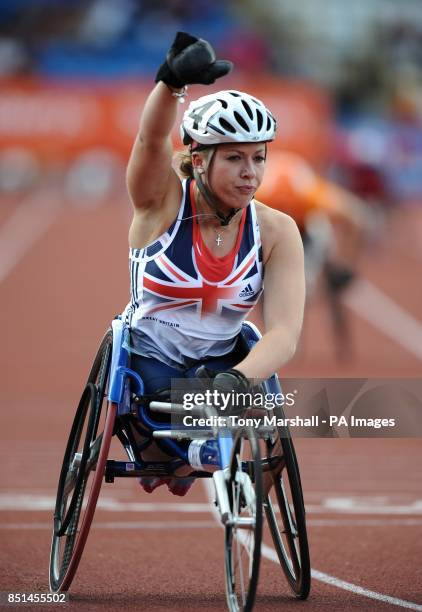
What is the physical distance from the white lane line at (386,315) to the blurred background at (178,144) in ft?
0.14

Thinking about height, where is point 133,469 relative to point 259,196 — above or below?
below

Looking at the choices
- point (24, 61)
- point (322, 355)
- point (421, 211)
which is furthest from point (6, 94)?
point (322, 355)

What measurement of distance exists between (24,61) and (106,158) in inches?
265

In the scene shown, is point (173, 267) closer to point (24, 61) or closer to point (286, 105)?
point (286, 105)

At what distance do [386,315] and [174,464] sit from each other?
14.0m

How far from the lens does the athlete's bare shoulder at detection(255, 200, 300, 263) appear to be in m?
Answer: 5.45

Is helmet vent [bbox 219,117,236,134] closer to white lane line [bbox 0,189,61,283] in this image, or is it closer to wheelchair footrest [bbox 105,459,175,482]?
wheelchair footrest [bbox 105,459,175,482]

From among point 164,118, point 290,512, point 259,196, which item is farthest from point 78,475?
point 259,196

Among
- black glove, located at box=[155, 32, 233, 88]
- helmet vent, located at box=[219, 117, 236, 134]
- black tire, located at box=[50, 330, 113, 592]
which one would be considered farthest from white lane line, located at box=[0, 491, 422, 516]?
black glove, located at box=[155, 32, 233, 88]

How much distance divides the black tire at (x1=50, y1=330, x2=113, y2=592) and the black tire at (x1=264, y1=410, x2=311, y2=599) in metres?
0.70

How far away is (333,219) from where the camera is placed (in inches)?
528

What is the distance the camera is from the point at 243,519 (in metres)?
4.70

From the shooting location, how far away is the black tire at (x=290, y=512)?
205 inches

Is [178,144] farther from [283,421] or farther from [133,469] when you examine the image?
[283,421]
